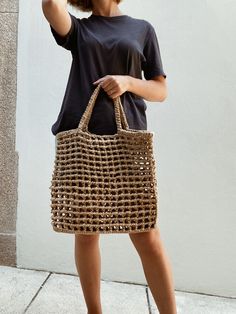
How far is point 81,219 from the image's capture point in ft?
3.62

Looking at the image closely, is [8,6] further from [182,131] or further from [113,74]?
[182,131]

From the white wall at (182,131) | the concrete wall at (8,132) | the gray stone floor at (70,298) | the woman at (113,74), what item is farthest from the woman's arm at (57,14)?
the gray stone floor at (70,298)

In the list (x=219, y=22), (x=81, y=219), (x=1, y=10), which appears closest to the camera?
(x=81, y=219)

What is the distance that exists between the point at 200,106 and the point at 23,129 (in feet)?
3.02

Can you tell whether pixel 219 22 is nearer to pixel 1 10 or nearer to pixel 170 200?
pixel 170 200

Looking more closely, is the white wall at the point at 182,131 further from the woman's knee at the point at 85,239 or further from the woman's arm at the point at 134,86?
the woman's knee at the point at 85,239

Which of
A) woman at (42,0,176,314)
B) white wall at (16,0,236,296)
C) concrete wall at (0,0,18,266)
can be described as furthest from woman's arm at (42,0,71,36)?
concrete wall at (0,0,18,266)

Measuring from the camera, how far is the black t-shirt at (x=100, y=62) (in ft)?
3.88

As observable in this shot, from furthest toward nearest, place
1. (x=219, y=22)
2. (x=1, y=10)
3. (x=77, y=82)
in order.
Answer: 1. (x=1, y=10)
2. (x=219, y=22)
3. (x=77, y=82)

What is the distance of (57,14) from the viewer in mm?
1108

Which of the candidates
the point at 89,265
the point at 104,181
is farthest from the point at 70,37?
the point at 89,265

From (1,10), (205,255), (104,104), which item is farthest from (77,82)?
(205,255)

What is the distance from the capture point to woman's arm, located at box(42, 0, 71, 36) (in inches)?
43.4

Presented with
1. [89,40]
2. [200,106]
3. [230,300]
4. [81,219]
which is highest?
[89,40]
